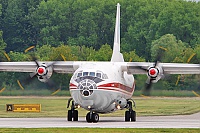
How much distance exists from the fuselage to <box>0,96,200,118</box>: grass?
26.1 ft

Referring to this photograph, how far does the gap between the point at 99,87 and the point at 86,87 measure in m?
1.01

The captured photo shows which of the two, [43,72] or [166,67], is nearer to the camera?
[43,72]

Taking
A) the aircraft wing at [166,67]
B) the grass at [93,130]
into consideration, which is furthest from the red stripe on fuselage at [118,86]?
the grass at [93,130]

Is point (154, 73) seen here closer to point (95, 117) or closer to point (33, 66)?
point (95, 117)

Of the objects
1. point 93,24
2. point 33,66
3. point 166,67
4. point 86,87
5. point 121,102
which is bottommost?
point 86,87

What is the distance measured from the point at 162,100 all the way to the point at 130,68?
64.4 feet

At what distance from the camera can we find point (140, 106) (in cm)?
6272

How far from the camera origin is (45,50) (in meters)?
93.9

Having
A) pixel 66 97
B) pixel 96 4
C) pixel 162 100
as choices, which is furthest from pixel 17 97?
pixel 96 4

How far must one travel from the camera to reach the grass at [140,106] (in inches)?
2199

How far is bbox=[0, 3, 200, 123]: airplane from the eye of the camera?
144 ft

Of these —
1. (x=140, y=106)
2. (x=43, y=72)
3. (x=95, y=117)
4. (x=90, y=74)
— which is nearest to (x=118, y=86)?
(x=90, y=74)

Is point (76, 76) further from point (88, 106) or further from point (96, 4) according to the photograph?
point (96, 4)

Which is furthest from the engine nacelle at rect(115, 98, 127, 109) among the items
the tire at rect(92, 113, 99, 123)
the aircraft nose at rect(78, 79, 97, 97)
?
the aircraft nose at rect(78, 79, 97, 97)
